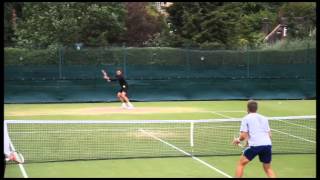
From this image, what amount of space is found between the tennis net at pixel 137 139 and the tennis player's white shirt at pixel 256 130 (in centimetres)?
351

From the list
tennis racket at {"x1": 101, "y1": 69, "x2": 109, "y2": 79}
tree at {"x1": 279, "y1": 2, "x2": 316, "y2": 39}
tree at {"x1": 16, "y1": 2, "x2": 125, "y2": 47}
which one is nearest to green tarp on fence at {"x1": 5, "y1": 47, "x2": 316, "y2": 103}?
tennis racket at {"x1": 101, "y1": 69, "x2": 109, "y2": 79}

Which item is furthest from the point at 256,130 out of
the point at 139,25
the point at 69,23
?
the point at 139,25

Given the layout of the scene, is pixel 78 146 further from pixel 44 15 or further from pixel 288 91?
pixel 44 15

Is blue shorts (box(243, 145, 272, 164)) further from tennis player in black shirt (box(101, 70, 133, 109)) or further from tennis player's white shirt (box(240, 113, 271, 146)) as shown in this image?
tennis player in black shirt (box(101, 70, 133, 109))

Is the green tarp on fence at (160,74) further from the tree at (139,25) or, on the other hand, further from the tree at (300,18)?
the tree at (139,25)

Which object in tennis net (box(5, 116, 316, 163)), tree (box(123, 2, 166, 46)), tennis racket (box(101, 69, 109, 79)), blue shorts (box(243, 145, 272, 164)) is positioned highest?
tree (box(123, 2, 166, 46))

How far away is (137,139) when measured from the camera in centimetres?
1412

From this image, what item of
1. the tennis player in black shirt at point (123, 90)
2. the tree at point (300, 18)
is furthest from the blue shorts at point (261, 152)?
the tree at point (300, 18)

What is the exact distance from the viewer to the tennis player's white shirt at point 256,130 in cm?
873

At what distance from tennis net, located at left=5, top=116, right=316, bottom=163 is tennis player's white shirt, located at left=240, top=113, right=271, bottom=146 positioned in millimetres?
3509

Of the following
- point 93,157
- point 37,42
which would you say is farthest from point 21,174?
point 37,42

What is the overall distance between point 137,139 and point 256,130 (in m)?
5.79

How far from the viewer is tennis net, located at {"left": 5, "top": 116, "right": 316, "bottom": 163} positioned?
40.0 feet

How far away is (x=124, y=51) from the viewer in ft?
95.1
